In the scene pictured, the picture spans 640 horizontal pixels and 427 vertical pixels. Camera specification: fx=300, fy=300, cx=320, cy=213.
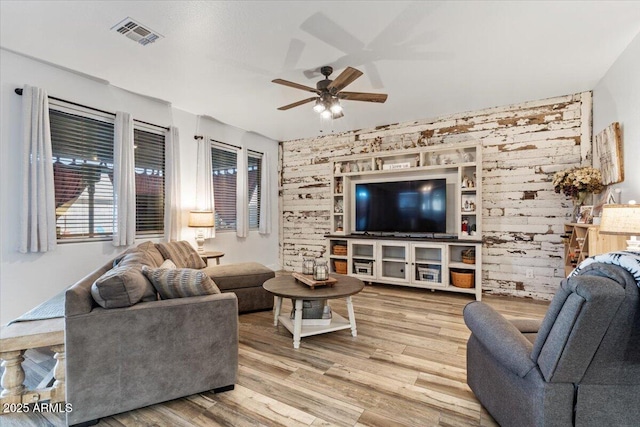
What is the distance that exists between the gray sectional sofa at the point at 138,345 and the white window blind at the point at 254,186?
3.83 meters

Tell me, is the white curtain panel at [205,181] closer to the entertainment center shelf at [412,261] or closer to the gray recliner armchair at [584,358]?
the entertainment center shelf at [412,261]

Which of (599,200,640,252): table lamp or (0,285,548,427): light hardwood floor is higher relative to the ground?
(599,200,640,252): table lamp

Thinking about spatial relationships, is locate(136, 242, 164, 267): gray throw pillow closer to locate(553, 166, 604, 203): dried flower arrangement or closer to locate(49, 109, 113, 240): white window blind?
locate(49, 109, 113, 240): white window blind

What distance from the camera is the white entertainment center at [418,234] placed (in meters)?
4.24

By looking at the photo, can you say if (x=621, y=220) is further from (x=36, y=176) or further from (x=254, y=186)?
(x=254, y=186)

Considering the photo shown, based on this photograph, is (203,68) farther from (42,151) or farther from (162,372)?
(162,372)

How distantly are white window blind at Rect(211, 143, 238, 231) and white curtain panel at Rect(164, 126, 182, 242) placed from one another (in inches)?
28.7

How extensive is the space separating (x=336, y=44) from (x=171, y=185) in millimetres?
2945

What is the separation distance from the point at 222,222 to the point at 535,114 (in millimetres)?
4957

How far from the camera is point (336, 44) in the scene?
8.79ft

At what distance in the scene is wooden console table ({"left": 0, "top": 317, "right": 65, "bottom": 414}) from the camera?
167 cm

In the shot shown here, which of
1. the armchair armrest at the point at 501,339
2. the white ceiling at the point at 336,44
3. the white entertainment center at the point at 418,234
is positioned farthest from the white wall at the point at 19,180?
the armchair armrest at the point at 501,339

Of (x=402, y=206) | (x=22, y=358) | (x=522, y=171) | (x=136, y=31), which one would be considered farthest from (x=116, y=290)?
(x=522, y=171)

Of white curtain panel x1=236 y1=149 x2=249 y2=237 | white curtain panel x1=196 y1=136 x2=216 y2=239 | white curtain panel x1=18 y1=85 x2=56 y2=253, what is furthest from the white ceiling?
white curtain panel x1=236 y1=149 x2=249 y2=237
